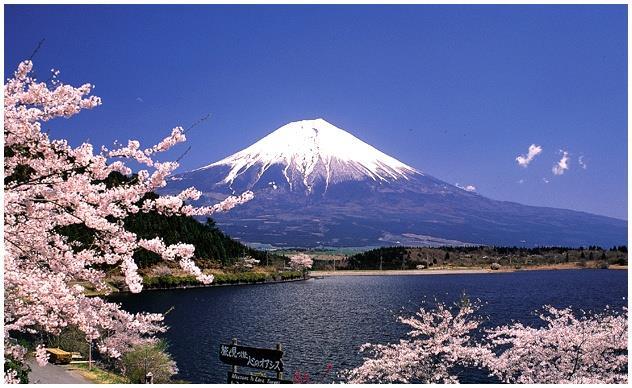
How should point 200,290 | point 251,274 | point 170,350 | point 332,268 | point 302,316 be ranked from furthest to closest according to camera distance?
point 332,268 < point 251,274 < point 200,290 < point 302,316 < point 170,350

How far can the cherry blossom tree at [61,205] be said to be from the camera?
A: 4656 mm

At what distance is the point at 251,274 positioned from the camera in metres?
59.2

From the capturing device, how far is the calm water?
64.9 ft

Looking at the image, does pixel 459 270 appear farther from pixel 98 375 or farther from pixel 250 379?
pixel 250 379

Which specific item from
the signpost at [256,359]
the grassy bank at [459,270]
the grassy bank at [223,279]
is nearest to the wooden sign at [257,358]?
the signpost at [256,359]

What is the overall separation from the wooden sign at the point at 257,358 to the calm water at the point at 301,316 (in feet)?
24.8

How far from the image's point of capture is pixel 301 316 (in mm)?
31172

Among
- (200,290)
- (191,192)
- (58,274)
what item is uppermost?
(191,192)

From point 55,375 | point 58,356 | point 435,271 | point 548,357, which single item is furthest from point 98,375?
point 435,271

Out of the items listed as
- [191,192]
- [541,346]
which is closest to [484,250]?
[541,346]

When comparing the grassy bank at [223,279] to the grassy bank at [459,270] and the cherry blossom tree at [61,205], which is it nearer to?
the grassy bank at [459,270]

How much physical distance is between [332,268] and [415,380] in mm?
74266

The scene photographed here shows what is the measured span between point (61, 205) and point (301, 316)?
27247 millimetres

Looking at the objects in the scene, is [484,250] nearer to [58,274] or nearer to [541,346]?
[541,346]
